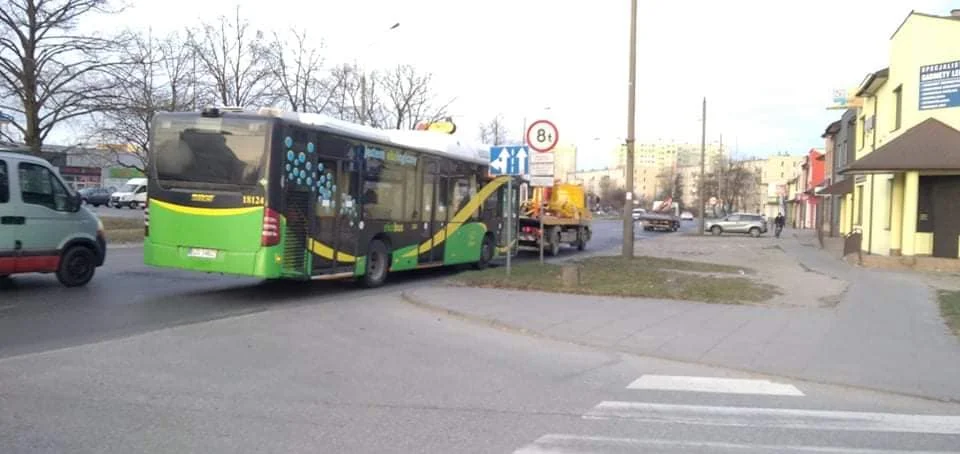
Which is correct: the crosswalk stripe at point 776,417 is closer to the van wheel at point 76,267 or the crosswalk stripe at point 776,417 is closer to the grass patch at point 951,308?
the grass patch at point 951,308

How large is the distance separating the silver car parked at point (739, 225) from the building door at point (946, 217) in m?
31.0

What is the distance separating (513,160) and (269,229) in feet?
17.3

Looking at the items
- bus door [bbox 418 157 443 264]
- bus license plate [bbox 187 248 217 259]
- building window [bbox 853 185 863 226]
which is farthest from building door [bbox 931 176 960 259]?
bus license plate [bbox 187 248 217 259]

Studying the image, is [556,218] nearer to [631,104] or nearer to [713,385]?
[631,104]

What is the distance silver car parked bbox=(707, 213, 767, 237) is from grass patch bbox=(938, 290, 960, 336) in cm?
3797

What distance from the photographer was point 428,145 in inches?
632

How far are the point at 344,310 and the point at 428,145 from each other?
5564mm

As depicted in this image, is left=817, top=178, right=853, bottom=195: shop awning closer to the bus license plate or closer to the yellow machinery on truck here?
the yellow machinery on truck

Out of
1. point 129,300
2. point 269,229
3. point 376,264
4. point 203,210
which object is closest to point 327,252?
point 269,229

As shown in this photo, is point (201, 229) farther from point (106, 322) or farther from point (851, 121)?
point (851, 121)

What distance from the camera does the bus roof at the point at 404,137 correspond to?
1235cm

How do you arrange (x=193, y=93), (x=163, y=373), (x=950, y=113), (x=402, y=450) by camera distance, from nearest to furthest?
(x=402, y=450)
(x=163, y=373)
(x=950, y=113)
(x=193, y=93)

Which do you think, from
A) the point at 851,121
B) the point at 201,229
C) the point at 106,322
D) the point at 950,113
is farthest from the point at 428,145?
the point at 851,121

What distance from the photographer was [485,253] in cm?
1930
